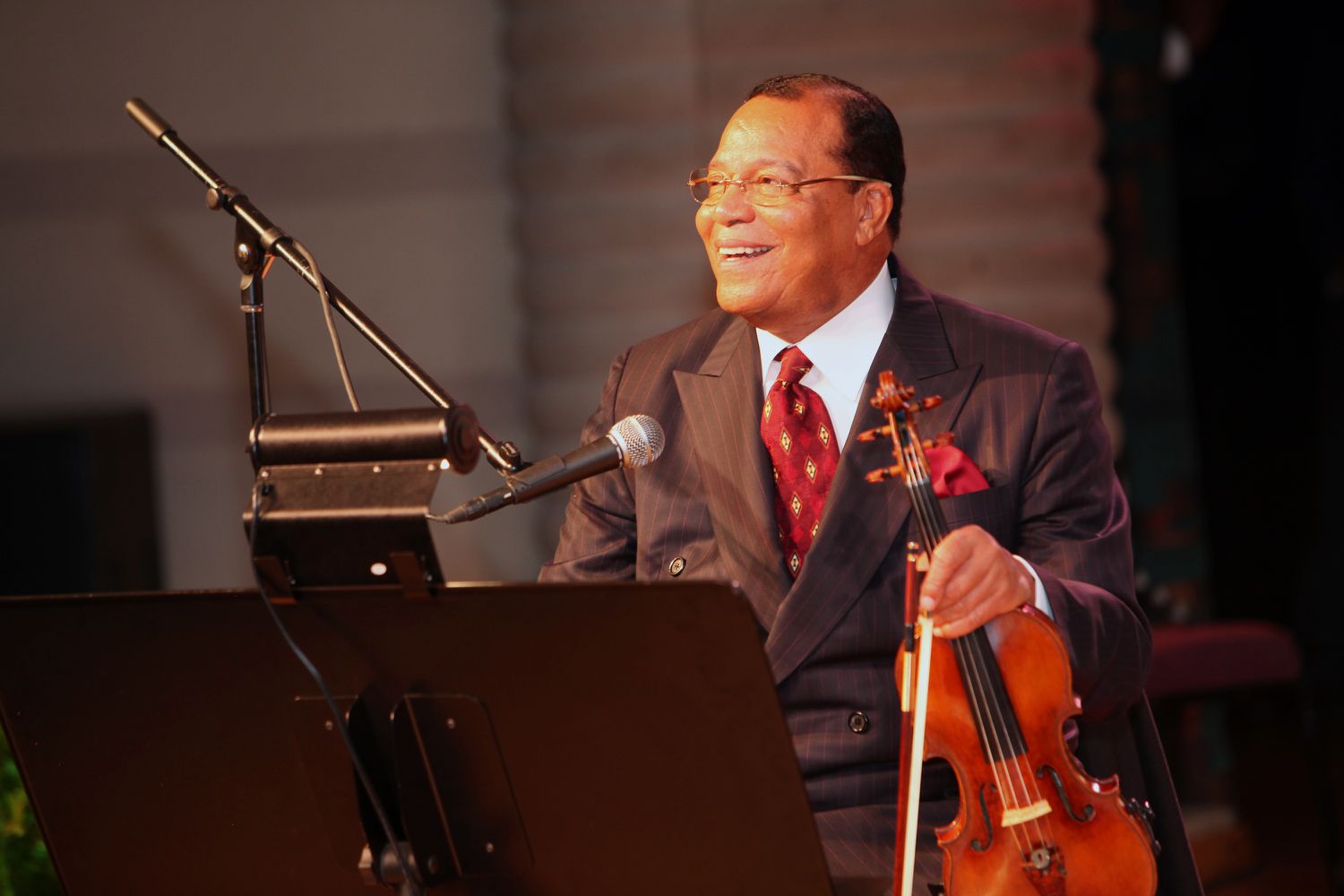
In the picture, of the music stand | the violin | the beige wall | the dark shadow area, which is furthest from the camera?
the dark shadow area

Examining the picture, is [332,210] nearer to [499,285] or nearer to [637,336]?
[499,285]

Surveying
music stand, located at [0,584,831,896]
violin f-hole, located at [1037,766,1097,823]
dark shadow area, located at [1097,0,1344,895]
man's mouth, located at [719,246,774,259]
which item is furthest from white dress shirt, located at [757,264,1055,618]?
dark shadow area, located at [1097,0,1344,895]

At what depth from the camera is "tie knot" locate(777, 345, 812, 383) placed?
7.89 feet

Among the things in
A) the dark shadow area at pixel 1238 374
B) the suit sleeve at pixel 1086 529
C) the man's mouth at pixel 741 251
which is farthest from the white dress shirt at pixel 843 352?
the dark shadow area at pixel 1238 374

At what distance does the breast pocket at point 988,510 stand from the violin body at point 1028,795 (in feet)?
1.11

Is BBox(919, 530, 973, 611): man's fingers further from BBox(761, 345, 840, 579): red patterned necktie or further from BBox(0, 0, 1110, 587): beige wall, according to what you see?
BBox(0, 0, 1110, 587): beige wall

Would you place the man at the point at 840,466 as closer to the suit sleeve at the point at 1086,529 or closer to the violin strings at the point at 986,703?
the suit sleeve at the point at 1086,529

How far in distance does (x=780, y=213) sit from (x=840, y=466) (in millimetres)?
420

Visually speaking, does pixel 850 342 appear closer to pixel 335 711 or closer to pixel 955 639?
pixel 955 639

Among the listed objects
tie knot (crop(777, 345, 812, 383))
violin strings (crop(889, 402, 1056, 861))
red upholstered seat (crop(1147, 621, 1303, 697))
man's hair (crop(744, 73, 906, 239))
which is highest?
man's hair (crop(744, 73, 906, 239))

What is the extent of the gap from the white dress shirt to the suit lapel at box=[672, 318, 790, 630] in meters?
0.05

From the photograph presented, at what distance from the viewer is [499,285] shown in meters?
4.52

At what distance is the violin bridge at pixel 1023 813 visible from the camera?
1841 mm

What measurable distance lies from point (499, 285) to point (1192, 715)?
8.29 feet
